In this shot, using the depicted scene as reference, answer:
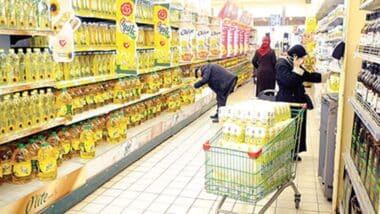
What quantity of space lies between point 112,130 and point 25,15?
1.84 m

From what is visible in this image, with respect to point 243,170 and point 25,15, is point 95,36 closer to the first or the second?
point 25,15

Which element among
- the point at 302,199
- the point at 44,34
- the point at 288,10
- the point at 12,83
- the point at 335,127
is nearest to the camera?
the point at 12,83

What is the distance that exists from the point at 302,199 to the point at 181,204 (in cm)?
123

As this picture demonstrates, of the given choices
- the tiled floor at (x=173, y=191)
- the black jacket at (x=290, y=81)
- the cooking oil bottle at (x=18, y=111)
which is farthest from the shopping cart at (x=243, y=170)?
the black jacket at (x=290, y=81)

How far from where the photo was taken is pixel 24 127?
127 inches

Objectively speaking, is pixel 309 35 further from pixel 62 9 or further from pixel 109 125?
pixel 62 9

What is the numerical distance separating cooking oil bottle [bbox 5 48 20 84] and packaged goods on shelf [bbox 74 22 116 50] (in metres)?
1.10

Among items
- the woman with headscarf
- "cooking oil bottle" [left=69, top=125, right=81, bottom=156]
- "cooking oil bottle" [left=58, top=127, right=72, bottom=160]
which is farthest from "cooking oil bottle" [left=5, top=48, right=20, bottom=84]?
the woman with headscarf

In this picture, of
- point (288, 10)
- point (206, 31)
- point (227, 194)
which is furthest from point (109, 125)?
point (288, 10)

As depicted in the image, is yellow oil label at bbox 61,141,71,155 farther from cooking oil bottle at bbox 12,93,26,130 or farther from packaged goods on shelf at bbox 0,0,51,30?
packaged goods on shelf at bbox 0,0,51,30

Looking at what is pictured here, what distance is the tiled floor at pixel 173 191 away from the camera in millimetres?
3703

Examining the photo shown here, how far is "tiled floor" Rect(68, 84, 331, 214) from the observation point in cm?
370

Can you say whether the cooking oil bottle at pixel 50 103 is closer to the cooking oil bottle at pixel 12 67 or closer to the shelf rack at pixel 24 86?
the shelf rack at pixel 24 86

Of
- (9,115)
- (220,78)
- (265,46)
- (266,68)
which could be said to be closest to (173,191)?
(9,115)
